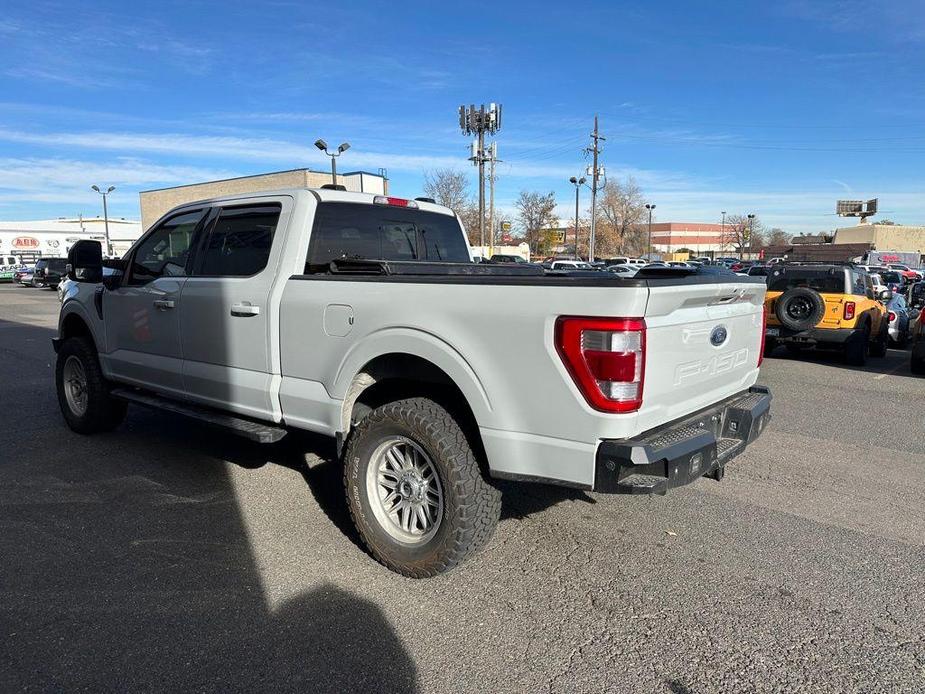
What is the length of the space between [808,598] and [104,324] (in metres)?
5.47

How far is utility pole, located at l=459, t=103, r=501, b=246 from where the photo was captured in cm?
4197

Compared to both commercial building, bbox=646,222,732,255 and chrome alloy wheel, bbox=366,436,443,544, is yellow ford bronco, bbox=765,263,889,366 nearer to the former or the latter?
chrome alloy wheel, bbox=366,436,443,544

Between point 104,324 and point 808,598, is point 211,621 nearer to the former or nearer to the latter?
point 808,598

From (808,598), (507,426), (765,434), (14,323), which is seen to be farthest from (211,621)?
(14,323)

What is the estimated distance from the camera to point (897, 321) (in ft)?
44.7

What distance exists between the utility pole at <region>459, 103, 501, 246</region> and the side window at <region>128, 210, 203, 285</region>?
3696 cm

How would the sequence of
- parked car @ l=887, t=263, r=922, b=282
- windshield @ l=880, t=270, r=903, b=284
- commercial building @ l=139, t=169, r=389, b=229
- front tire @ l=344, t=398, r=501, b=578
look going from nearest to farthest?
1. front tire @ l=344, t=398, r=501, b=578
2. windshield @ l=880, t=270, r=903, b=284
3. parked car @ l=887, t=263, r=922, b=282
4. commercial building @ l=139, t=169, r=389, b=229

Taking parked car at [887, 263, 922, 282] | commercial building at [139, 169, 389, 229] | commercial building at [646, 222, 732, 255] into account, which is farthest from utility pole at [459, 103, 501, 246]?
commercial building at [646, 222, 732, 255]

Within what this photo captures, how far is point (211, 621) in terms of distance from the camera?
3.07 m

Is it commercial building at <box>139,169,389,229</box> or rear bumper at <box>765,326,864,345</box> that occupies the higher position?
commercial building at <box>139,169,389,229</box>

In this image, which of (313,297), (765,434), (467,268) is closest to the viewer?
(313,297)

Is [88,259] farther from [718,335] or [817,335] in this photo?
[817,335]

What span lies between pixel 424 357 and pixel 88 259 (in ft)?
11.2

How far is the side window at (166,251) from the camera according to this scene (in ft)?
16.0
